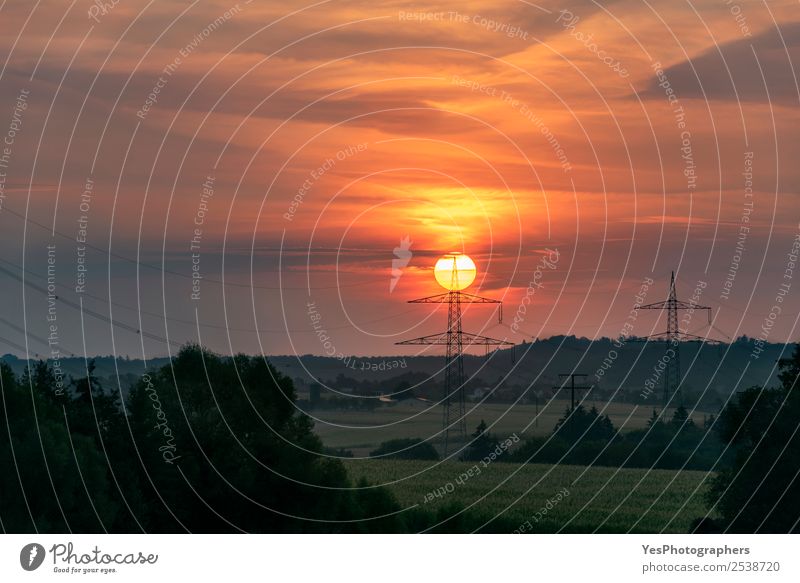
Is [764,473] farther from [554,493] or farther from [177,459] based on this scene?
[177,459]

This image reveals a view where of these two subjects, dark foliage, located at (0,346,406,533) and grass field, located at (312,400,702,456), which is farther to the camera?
grass field, located at (312,400,702,456)

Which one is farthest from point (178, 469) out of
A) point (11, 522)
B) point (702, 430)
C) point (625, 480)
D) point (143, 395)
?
point (702, 430)

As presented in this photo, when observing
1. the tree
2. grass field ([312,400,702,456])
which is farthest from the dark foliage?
grass field ([312,400,702,456])

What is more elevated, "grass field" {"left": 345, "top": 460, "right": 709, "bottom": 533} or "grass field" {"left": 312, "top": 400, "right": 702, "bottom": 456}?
"grass field" {"left": 312, "top": 400, "right": 702, "bottom": 456}

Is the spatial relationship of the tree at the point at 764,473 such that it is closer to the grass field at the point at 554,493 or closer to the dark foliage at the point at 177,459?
the grass field at the point at 554,493

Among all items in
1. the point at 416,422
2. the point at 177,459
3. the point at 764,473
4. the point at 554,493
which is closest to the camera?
the point at 764,473

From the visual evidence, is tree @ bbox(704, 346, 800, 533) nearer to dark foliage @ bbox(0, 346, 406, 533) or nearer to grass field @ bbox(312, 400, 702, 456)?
dark foliage @ bbox(0, 346, 406, 533)

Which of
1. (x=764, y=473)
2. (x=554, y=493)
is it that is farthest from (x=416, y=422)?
(x=764, y=473)
